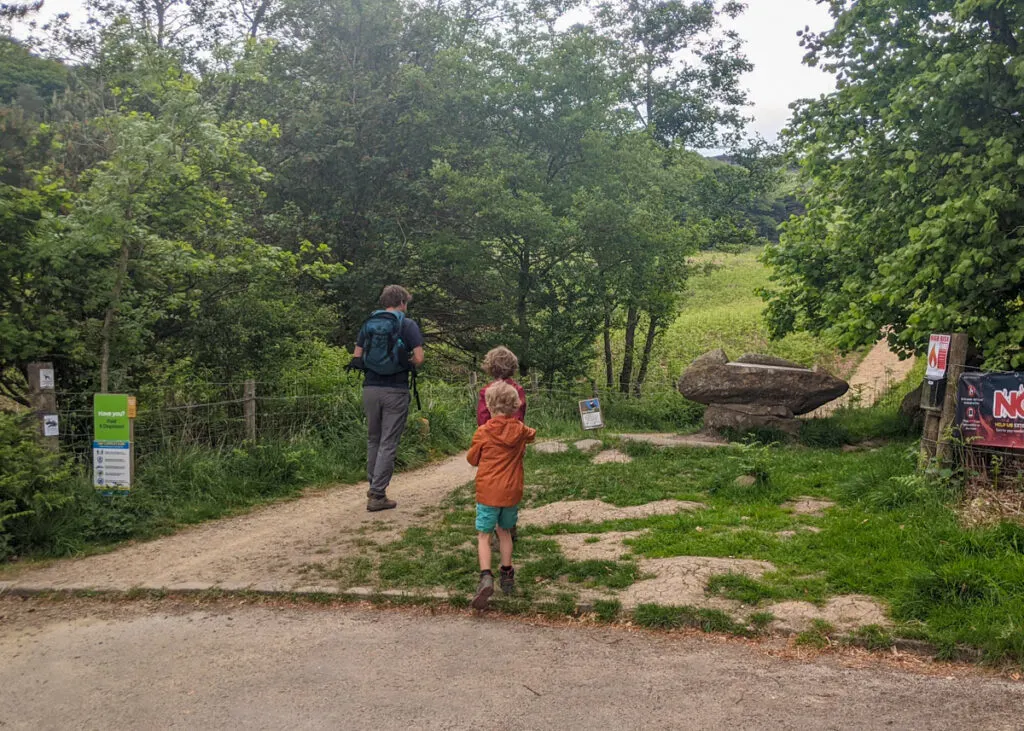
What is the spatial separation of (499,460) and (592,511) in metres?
2.49

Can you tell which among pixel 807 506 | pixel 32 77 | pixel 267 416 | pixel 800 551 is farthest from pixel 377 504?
pixel 32 77

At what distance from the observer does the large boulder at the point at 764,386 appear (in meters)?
12.6

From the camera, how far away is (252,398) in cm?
974

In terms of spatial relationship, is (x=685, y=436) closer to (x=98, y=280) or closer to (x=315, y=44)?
(x=98, y=280)

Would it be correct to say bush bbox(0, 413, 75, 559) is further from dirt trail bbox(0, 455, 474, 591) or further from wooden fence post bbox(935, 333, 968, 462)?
wooden fence post bbox(935, 333, 968, 462)

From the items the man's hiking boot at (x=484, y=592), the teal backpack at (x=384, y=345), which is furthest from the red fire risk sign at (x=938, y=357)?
the teal backpack at (x=384, y=345)

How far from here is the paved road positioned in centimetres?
373

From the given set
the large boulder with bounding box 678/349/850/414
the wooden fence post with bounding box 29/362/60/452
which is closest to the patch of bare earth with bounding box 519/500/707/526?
the wooden fence post with bounding box 29/362/60/452

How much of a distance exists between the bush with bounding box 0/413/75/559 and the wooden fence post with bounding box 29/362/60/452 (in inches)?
12.4

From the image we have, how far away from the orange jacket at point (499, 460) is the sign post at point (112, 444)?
3.84m

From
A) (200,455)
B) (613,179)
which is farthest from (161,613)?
(613,179)

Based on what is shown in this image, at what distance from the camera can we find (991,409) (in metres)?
6.68

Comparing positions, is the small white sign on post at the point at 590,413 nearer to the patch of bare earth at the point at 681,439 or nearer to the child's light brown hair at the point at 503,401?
the patch of bare earth at the point at 681,439

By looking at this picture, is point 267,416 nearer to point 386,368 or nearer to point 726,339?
point 386,368
